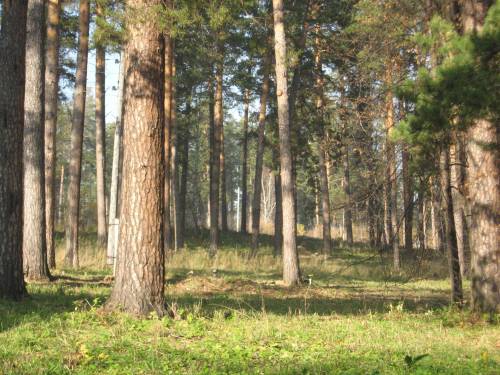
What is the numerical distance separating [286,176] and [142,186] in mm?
7156

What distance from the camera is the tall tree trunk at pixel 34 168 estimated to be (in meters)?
11.3

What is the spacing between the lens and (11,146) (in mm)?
8633

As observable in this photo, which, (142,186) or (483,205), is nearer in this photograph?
(142,186)

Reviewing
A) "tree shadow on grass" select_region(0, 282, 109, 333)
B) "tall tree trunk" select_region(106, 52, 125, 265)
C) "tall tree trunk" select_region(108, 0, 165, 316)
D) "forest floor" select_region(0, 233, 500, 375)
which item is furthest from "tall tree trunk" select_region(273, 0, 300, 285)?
"tall tree trunk" select_region(108, 0, 165, 316)

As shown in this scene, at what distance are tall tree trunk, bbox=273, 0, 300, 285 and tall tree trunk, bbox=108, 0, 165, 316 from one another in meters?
6.78

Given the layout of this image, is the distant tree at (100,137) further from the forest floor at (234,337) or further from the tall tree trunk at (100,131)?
the forest floor at (234,337)

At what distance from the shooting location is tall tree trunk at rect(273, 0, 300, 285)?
556 inches

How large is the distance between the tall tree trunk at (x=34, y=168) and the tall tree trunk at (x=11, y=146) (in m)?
2.60

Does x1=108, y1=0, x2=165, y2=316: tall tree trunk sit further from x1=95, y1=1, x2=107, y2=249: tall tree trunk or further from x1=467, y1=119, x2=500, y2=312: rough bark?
x1=95, y1=1, x2=107, y2=249: tall tree trunk

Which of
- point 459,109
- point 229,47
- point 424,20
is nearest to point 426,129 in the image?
point 459,109

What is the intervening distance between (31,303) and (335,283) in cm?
976

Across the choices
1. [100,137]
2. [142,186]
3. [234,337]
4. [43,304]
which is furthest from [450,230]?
[100,137]

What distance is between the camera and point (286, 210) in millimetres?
14180

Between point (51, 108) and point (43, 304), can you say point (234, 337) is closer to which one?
A: point (43, 304)
